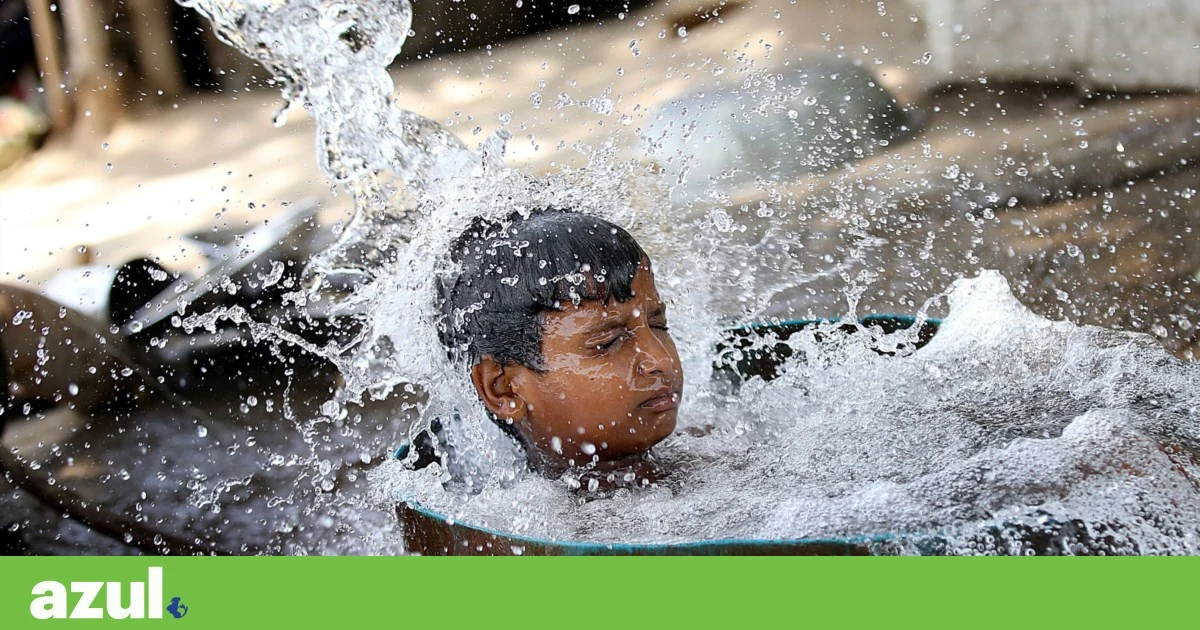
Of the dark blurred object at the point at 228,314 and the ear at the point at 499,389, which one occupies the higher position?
the ear at the point at 499,389

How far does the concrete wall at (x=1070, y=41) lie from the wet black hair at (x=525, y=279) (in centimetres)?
344

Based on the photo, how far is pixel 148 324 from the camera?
3.73m

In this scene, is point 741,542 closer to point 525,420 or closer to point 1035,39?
point 525,420

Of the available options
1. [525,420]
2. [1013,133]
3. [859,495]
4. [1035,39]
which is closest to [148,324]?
[525,420]

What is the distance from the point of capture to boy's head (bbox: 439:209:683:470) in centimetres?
192

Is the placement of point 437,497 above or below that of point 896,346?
above

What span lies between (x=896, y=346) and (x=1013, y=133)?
2.77m

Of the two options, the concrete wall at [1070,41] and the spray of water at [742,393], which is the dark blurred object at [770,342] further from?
the concrete wall at [1070,41]

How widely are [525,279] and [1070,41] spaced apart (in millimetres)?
3808

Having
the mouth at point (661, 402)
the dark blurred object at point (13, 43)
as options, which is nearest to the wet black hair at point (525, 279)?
the mouth at point (661, 402)

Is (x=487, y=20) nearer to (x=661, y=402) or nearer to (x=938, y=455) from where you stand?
(x=661, y=402)

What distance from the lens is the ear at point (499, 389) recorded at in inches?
79.4

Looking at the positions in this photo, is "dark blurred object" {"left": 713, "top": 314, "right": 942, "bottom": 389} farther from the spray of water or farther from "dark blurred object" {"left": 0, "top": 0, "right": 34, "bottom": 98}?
"dark blurred object" {"left": 0, "top": 0, "right": 34, "bottom": 98}

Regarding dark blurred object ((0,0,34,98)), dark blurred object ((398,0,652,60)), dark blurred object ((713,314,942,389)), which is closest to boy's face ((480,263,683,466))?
dark blurred object ((713,314,942,389))
